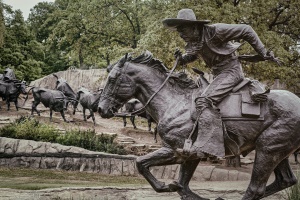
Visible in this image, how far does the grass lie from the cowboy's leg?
282 inches

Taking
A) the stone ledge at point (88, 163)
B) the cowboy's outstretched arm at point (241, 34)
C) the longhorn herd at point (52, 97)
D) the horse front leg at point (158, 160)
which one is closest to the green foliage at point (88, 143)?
the stone ledge at point (88, 163)

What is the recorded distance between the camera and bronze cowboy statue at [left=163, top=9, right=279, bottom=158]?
5168 millimetres

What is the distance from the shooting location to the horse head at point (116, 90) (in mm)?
5789

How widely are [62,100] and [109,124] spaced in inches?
150

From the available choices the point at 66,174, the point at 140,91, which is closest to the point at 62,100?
the point at 66,174

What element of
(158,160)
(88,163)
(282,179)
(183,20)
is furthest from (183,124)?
(88,163)

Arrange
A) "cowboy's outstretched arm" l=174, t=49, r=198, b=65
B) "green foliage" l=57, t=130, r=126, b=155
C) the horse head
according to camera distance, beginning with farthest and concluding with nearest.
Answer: "green foliage" l=57, t=130, r=126, b=155 → "cowboy's outstretched arm" l=174, t=49, r=198, b=65 → the horse head

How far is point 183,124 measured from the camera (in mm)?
5406

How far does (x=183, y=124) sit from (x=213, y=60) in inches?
39.4

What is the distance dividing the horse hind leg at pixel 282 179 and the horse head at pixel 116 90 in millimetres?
2263

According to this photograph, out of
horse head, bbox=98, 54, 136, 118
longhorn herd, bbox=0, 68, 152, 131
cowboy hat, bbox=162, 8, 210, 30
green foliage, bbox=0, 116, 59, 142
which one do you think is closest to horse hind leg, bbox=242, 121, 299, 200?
cowboy hat, bbox=162, 8, 210, 30

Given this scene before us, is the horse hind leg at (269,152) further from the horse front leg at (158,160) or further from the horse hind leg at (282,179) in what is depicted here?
the horse front leg at (158,160)

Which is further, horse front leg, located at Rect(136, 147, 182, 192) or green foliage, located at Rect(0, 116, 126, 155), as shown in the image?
green foliage, located at Rect(0, 116, 126, 155)

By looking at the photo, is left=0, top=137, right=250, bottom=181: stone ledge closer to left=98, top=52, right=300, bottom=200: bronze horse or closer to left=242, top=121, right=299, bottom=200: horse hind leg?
left=98, top=52, right=300, bottom=200: bronze horse
